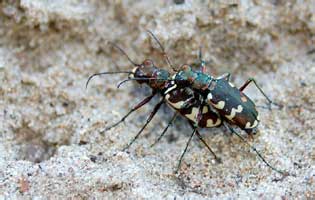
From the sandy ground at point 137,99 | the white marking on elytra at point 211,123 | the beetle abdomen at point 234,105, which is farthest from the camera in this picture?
the white marking on elytra at point 211,123

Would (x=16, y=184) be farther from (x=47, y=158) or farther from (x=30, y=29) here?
(x=30, y=29)

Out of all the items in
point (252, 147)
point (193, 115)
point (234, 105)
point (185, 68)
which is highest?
point (185, 68)

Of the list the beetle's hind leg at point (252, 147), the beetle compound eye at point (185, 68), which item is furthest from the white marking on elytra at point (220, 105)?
the beetle compound eye at point (185, 68)

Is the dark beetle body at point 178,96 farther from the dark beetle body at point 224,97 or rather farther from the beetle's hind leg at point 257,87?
the beetle's hind leg at point 257,87

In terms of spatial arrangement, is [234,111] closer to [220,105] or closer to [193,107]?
[220,105]

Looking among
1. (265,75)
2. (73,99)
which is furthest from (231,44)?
(73,99)

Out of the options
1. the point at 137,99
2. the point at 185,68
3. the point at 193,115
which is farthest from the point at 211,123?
the point at 137,99
